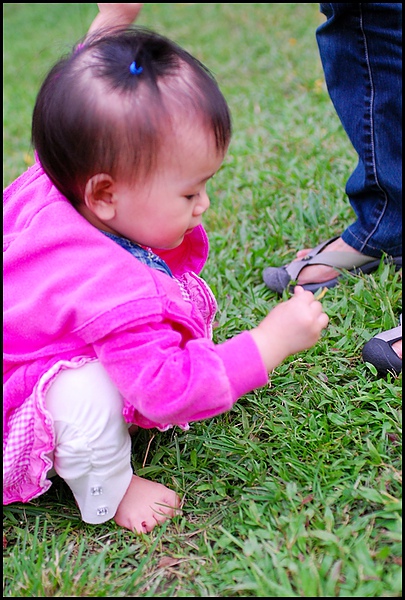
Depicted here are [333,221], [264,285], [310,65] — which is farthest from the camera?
[310,65]

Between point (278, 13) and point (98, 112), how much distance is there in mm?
4805

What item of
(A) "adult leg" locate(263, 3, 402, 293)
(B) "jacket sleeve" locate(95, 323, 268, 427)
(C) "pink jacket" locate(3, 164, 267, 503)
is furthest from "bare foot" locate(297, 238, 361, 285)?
(B) "jacket sleeve" locate(95, 323, 268, 427)

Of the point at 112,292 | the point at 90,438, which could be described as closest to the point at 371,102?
the point at 112,292

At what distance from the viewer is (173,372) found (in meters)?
1.28

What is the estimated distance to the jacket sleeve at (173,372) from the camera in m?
1.29

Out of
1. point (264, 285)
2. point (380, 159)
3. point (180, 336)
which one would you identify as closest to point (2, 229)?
point (180, 336)

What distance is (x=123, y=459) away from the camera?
1.47 metres

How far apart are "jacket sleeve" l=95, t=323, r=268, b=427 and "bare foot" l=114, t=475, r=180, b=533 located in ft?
0.91

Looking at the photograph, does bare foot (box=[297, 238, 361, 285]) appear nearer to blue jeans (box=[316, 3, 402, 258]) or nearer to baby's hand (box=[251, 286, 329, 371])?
blue jeans (box=[316, 3, 402, 258])

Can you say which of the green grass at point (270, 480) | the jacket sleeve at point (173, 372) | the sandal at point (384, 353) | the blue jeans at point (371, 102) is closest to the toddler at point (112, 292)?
the jacket sleeve at point (173, 372)

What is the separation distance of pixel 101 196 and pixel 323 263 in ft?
3.32

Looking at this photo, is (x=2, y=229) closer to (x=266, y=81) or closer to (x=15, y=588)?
(x=15, y=588)

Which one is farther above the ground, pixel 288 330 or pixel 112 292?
pixel 112 292

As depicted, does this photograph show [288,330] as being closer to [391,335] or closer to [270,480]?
[270,480]
